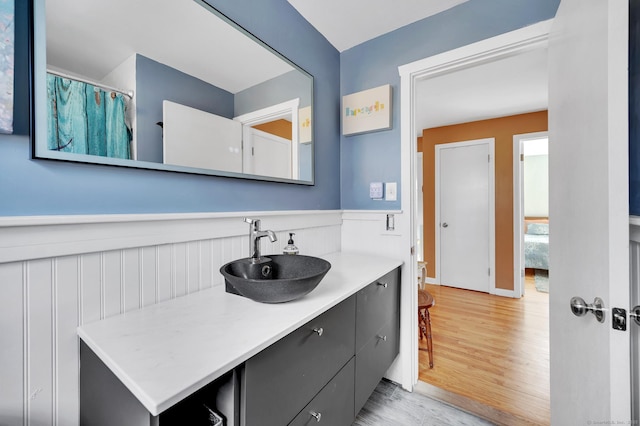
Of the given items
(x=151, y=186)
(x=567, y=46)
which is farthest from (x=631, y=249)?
(x=151, y=186)

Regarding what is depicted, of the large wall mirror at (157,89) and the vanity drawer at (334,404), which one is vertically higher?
the large wall mirror at (157,89)

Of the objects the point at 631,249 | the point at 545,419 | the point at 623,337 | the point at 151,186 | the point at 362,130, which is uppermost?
the point at 362,130

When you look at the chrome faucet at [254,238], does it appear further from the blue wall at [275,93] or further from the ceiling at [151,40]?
the ceiling at [151,40]

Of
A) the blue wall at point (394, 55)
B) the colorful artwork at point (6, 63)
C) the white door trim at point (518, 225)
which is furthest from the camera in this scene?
the white door trim at point (518, 225)

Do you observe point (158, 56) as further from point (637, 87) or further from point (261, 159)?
point (637, 87)

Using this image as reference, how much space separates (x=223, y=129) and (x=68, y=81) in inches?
20.9

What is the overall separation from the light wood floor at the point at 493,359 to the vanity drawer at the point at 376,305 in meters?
0.64

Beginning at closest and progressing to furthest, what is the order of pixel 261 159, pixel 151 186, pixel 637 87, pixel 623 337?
1. pixel 623 337
2. pixel 637 87
3. pixel 151 186
4. pixel 261 159

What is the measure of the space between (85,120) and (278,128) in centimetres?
89

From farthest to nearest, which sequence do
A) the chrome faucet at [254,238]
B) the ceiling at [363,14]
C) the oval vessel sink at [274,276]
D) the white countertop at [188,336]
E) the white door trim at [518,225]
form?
1. the white door trim at [518,225]
2. the ceiling at [363,14]
3. the chrome faucet at [254,238]
4. the oval vessel sink at [274,276]
5. the white countertop at [188,336]

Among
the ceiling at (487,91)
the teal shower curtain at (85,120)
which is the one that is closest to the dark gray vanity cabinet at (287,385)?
the teal shower curtain at (85,120)

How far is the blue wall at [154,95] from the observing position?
3.10 ft

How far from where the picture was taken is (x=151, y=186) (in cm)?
98

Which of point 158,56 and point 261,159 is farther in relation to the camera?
point 261,159
